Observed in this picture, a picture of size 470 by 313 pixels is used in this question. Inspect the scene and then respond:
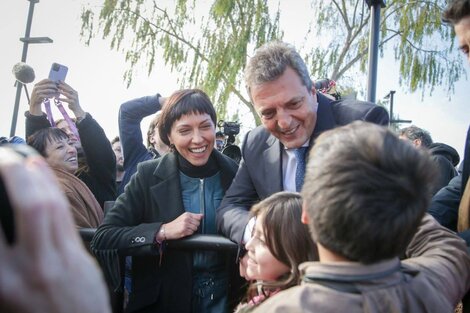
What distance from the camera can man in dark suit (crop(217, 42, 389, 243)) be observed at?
7.04ft

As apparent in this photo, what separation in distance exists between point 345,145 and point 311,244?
554 millimetres

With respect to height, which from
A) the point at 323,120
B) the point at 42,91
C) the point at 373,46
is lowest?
the point at 323,120

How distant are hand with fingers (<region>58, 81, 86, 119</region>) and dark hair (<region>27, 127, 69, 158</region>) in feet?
0.65

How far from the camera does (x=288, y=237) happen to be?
158 cm

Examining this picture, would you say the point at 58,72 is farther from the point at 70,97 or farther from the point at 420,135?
the point at 420,135

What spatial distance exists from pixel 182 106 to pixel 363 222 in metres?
1.55

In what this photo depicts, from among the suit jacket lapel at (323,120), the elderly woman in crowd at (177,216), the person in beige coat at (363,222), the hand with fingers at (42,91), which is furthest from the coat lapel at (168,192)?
the hand with fingers at (42,91)

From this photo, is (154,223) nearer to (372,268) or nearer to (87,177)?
(372,268)

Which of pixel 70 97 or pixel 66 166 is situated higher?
pixel 70 97

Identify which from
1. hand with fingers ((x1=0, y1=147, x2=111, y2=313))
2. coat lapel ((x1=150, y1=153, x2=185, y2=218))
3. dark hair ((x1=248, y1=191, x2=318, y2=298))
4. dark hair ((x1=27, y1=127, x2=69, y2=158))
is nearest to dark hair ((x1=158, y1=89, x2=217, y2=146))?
coat lapel ((x1=150, y1=153, x2=185, y2=218))

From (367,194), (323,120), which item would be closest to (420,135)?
(323,120)

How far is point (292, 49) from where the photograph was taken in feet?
7.47

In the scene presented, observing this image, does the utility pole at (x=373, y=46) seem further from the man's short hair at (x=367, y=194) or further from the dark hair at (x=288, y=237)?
the man's short hair at (x=367, y=194)

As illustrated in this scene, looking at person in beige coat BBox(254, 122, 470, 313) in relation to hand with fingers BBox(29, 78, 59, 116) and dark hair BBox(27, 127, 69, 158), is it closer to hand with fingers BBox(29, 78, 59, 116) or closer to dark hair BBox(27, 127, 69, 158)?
dark hair BBox(27, 127, 69, 158)
